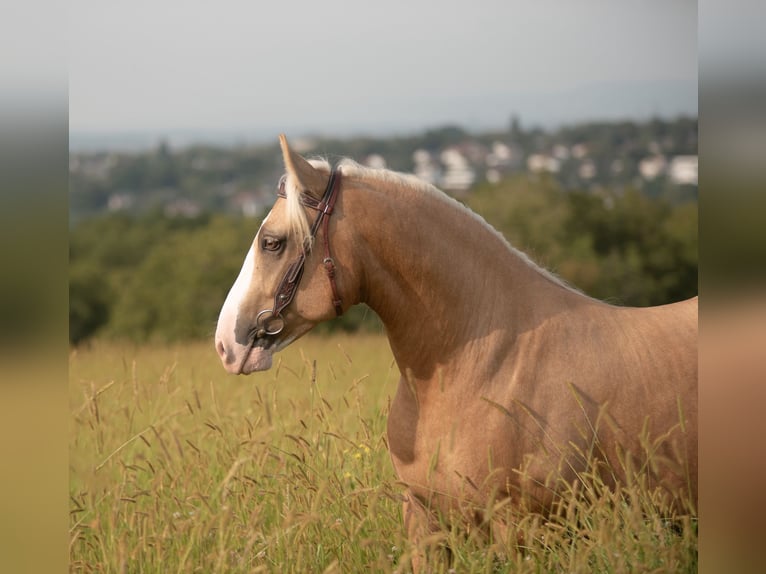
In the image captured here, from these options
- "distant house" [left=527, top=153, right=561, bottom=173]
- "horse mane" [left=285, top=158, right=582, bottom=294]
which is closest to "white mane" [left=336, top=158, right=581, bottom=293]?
"horse mane" [left=285, top=158, right=582, bottom=294]

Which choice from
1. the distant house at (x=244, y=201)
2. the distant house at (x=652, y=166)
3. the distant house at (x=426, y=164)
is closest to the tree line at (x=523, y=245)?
the distant house at (x=652, y=166)

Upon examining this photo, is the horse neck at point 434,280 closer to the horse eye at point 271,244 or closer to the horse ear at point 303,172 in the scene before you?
the horse ear at point 303,172

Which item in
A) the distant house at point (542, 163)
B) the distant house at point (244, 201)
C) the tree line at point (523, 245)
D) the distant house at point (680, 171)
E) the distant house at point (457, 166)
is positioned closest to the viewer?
the tree line at point (523, 245)

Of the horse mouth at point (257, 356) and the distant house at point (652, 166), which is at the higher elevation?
the distant house at point (652, 166)

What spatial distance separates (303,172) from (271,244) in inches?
10.8

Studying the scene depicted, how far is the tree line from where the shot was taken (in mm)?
19922

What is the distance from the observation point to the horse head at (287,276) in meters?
2.87

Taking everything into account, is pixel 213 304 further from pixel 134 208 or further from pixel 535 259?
pixel 535 259

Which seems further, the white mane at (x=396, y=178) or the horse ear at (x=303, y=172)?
the white mane at (x=396, y=178)

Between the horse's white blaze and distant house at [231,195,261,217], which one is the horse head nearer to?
the horse's white blaze

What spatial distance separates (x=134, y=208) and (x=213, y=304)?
13273mm

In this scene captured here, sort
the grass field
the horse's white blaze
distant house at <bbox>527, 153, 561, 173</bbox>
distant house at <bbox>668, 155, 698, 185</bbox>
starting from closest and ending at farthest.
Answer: the grass field, the horse's white blaze, distant house at <bbox>668, 155, 698, 185</bbox>, distant house at <bbox>527, 153, 561, 173</bbox>

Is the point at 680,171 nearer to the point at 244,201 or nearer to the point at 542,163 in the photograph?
A: the point at 542,163

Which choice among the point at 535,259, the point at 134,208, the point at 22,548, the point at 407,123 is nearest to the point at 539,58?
the point at 407,123
